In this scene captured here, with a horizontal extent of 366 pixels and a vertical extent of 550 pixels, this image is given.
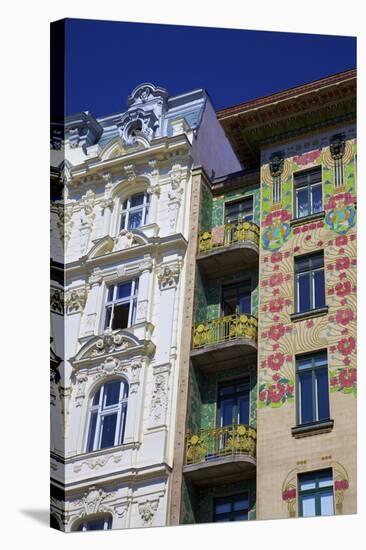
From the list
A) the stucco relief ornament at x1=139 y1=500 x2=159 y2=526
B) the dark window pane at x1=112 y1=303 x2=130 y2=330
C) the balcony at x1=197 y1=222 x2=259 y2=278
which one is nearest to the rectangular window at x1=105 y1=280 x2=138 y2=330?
the dark window pane at x1=112 y1=303 x2=130 y2=330

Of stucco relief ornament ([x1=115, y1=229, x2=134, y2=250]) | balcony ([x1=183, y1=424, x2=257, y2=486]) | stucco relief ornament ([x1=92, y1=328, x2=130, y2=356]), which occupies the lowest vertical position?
balcony ([x1=183, y1=424, x2=257, y2=486])

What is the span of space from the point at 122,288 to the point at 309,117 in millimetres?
5499

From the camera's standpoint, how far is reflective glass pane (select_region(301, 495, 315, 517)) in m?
23.4

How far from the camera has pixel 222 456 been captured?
79.7 feet

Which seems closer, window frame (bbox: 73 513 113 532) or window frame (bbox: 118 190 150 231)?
window frame (bbox: 73 513 113 532)

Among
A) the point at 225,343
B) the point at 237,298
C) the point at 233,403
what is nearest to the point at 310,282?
the point at 237,298

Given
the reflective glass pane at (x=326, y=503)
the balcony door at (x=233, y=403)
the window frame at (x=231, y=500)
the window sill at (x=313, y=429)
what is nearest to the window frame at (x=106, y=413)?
the balcony door at (x=233, y=403)

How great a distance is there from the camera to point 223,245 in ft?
89.7

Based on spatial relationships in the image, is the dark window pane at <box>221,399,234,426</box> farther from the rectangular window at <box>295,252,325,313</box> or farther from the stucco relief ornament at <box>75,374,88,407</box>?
the stucco relief ornament at <box>75,374,88,407</box>

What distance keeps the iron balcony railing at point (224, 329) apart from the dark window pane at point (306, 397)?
1.43m

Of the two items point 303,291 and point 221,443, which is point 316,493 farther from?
point 303,291

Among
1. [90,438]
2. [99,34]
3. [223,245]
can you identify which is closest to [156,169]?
[223,245]

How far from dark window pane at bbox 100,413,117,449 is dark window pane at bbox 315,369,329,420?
3.99 meters

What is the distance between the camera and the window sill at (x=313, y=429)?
23891mm
